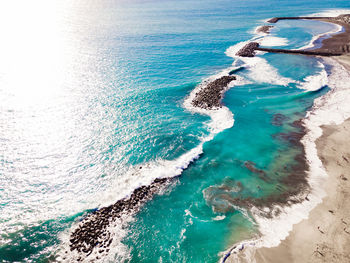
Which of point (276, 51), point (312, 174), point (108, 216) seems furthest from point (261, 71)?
point (108, 216)

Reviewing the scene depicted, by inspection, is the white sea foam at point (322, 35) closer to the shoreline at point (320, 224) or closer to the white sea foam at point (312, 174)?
the white sea foam at point (312, 174)

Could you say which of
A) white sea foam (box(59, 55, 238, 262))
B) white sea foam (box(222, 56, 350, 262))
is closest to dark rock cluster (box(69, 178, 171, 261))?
white sea foam (box(59, 55, 238, 262))

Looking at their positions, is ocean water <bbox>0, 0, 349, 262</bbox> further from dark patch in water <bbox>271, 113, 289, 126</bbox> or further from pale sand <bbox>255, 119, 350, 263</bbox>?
pale sand <bbox>255, 119, 350, 263</bbox>

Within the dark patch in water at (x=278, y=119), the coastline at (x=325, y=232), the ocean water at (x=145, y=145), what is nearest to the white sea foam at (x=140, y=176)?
the ocean water at (x=145, y=145)

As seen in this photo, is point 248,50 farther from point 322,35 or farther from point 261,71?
point 322,35

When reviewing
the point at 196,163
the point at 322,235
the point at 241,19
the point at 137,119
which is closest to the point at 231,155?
A: the point at 196,163

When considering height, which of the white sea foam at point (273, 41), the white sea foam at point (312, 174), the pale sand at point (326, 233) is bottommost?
the pale sand at point (326, 233)

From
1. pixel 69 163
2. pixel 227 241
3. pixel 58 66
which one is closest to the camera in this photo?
pixel 227 241

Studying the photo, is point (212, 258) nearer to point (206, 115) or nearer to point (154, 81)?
point (206, 115)
